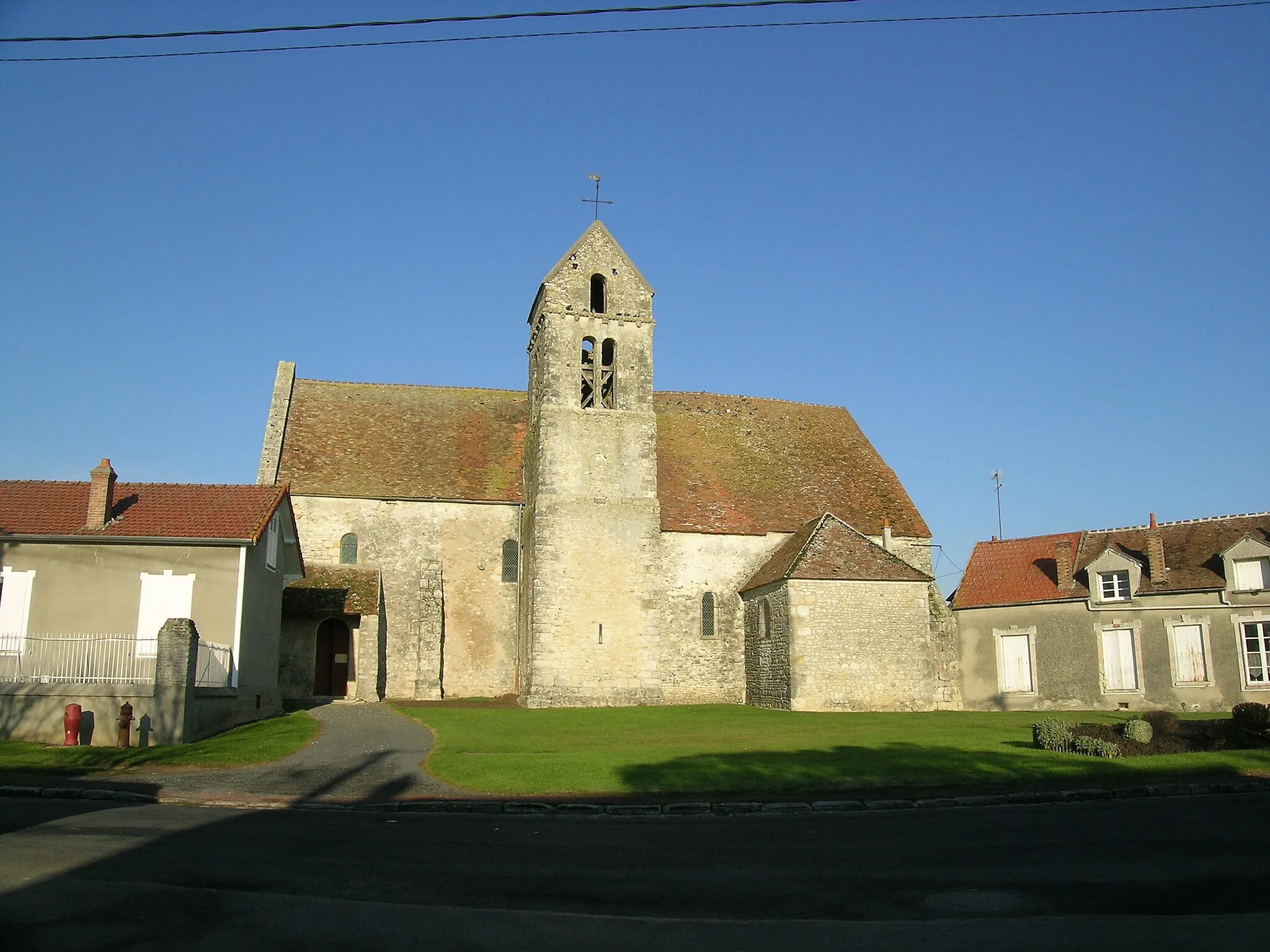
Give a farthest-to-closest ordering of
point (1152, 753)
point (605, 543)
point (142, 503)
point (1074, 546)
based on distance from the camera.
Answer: point (1074, 546)
point (605, 543)
point (142, 503)
point (1152, 753)

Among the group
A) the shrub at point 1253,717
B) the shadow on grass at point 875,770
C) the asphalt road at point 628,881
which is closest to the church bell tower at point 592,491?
the shadow on grass at point 875,770

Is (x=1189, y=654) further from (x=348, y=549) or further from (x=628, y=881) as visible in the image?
(x=628, y=881)

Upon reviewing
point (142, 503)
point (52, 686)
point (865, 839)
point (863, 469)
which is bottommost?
point (865, 839)

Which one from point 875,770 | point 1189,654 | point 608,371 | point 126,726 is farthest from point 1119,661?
point 126,726

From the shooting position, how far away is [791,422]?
3772 cm

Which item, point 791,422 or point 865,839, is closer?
point 865,839

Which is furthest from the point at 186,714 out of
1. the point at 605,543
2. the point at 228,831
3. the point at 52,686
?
the point at 605,543

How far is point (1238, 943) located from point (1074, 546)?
2928cm

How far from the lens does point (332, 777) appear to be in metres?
14.9

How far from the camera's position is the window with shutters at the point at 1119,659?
29.4 metres

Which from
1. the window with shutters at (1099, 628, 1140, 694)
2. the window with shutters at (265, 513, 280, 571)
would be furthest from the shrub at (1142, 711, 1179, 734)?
the window with shutters at (265, 513, 280, 571)

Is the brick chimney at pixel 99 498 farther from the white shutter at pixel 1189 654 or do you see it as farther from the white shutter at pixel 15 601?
the white shutter at pixel 1189 654

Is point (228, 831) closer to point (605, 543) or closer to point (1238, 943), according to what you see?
point (1238, 943)

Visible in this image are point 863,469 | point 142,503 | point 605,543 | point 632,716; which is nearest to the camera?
point 142,503
